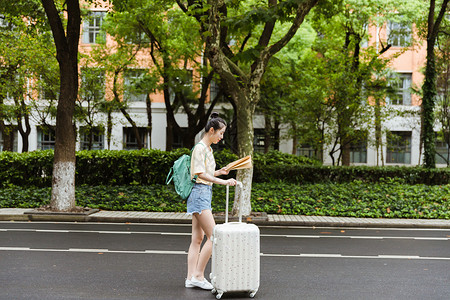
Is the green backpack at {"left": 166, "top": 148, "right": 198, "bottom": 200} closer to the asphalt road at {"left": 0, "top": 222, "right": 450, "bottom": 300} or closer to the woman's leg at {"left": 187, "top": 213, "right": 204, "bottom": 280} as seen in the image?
the woman's leg at {"left": 187, "top": 213, "right": 204, "bottom": 280}

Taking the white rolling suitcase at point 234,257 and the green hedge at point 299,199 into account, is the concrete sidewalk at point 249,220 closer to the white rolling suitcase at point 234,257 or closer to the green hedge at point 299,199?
the green hedge at point 299,199

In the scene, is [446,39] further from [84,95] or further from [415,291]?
[415,291]

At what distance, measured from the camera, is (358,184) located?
54.1 ft

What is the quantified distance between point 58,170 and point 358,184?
9335 mm

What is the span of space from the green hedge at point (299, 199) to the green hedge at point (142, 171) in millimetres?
789

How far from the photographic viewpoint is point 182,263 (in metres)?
7.38

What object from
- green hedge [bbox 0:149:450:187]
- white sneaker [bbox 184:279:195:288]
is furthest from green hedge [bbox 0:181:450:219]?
white sneaker [bbox 184:279:195:288]

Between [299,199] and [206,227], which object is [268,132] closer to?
[299,199]

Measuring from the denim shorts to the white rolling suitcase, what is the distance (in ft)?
1.09

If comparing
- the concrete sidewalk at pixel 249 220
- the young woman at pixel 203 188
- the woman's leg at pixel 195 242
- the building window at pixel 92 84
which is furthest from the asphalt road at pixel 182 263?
the building window at pixel 92 84

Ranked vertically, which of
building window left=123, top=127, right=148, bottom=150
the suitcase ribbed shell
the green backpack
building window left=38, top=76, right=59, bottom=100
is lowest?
the suitcase ribbed shell

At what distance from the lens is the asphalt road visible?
226 inches

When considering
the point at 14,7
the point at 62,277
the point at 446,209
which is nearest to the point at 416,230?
the point at 446,209

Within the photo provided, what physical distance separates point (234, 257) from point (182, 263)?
2342 mm
